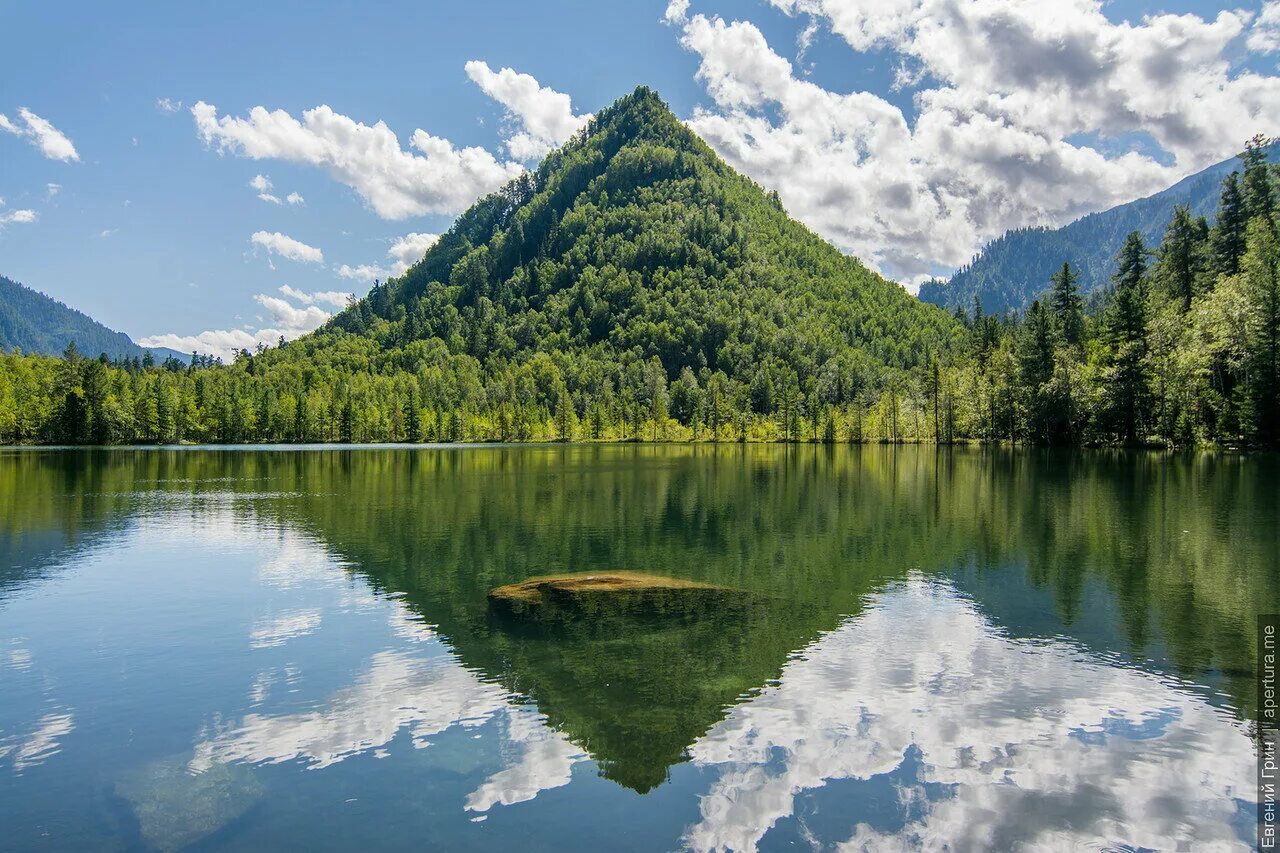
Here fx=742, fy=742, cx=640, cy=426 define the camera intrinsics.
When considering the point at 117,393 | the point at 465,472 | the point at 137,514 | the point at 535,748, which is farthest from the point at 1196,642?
the point at 117,393

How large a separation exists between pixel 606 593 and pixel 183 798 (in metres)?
15.1

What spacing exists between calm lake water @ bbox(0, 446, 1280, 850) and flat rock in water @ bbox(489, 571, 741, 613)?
97cm

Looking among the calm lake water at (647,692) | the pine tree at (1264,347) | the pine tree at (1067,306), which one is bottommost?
the calm lake water at (647,692)

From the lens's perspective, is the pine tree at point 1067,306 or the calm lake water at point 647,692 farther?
the pine tree at point 1067,306

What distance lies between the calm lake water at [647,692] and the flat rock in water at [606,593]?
970mm

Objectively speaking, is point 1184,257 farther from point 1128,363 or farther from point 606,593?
point 606,593

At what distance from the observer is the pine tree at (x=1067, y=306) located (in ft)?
432

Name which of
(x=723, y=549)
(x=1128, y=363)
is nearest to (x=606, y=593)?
(x=723, y=549)

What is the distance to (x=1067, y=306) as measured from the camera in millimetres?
138375

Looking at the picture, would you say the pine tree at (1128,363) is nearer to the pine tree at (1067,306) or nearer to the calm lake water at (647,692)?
the pine tree at (1067,306)

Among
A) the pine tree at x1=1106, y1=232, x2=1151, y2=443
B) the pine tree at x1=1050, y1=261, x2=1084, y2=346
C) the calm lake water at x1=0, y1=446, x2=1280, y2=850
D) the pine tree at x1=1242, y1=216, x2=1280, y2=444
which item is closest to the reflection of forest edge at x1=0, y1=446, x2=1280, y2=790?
the calm lake water at x1=0, y1=446, x2=1280, y2=850

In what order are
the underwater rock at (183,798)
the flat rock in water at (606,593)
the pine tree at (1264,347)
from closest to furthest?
the underwater rock at (183,798)
the flat rock in water at (606,593)
the pine tree at (1264,347)

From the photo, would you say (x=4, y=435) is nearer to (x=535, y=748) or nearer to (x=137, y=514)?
(x=137, y=514)

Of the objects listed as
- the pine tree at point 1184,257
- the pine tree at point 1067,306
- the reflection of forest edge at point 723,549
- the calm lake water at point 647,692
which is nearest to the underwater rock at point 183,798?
the calm lake water at point 647,692
